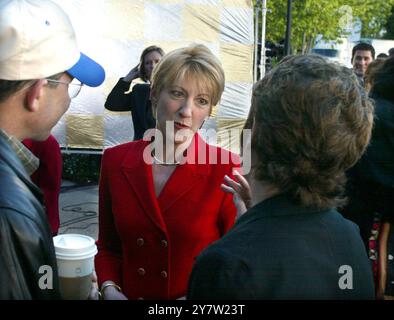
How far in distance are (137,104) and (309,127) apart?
11.6 feet

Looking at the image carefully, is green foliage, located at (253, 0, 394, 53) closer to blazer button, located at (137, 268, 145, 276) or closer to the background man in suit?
blazer button, located at (137, 268, 145, 276)

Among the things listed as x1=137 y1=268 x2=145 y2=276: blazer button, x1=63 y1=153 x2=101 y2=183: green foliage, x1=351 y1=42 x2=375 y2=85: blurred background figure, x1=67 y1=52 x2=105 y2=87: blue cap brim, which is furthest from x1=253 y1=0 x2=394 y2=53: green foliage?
x1=137 y1=268 x2=145 y2=276: blazer button

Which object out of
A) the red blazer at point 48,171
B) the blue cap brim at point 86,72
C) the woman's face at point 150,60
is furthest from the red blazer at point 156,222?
the woman's face at point 150,60

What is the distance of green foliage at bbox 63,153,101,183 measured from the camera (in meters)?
9.04

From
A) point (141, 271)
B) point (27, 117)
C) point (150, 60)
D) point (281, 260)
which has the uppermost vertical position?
point (150, 60)

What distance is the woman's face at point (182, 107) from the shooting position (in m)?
2.13

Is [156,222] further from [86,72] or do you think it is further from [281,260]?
[281,260]

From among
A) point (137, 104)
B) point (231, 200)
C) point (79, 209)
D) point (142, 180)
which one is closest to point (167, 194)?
point (142, 180)

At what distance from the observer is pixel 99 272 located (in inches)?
82.3

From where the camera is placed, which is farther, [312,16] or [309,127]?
[312,16]

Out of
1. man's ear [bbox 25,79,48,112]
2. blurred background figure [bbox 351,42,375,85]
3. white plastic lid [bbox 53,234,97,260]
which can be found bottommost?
white plastic lid [bbox 53,234,97,260]

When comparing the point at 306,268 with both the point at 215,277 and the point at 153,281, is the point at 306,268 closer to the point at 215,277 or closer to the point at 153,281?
the point at 215,277

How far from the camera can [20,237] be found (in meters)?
1.20

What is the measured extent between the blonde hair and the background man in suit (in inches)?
26.9
